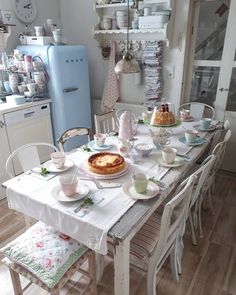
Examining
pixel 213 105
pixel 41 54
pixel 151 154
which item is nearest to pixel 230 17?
pixel 213 105

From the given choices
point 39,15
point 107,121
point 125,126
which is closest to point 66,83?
point 107,121

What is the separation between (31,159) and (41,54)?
1.57 metres

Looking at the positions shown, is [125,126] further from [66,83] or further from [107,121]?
[66,83]

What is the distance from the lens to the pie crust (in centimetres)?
148

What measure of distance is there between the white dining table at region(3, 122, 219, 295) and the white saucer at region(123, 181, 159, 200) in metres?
0.02

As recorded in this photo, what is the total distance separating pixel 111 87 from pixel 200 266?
2.44 metres

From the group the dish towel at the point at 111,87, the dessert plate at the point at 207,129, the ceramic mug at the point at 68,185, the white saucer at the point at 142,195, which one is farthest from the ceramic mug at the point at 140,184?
the dish towel at the point at 111,87

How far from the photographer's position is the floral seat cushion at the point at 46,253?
1214 millimetres

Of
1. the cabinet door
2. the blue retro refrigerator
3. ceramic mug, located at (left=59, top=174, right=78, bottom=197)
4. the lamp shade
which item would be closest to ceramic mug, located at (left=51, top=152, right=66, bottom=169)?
ceramic mug, located at (left=59, top=174, right=78, bottom=197)

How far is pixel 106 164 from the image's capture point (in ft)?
4.96

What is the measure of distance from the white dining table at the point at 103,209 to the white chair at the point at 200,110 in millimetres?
1376

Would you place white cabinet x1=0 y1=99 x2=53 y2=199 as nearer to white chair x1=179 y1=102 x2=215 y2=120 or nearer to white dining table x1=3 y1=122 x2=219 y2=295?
white dining table x1=3 y1=122 x2=219 y2=295

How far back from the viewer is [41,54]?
113 inches

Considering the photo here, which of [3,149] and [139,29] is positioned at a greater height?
[139,29]
